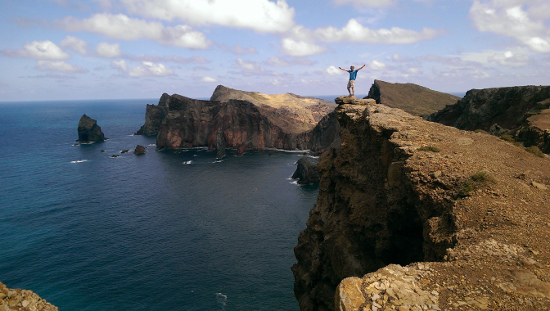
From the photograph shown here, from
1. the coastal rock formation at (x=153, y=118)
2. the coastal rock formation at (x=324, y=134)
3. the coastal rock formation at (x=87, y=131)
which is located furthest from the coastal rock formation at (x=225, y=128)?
the coastal rock formation at (x=153, y=118)

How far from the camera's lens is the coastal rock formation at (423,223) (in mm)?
10312

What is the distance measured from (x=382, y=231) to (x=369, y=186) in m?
4.19

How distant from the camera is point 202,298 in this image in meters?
40.2

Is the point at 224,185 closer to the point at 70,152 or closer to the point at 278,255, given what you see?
the point at 278,255

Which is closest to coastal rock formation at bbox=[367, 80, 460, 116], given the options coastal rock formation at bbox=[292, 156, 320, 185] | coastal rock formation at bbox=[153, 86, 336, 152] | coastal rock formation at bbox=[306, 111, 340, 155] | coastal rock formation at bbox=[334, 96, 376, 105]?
coastal rock formation at bbox=[306, 111, 340, 155]

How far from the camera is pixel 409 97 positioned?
118 meters

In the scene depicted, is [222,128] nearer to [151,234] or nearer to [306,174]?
[306,174]

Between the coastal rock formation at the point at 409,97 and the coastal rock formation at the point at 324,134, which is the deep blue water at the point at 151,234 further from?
the coastal rock formation at the point at 409,97

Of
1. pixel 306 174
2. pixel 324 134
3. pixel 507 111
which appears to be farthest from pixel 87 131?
pixel 507 111

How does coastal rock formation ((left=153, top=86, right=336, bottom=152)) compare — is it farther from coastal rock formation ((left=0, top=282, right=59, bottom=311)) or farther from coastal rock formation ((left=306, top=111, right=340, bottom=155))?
coastal rock formation ((left=0, top=282, right=59, bottom=311))

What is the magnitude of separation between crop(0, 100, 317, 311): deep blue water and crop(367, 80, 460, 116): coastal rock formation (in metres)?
41.5

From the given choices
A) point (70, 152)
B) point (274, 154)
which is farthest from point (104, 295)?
point (70, 152)

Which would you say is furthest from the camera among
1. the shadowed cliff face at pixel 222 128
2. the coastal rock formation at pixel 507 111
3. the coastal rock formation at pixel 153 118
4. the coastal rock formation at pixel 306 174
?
the coastal rock formation at pixel 153 118

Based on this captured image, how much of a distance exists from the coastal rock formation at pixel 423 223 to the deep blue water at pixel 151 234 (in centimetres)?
1678
